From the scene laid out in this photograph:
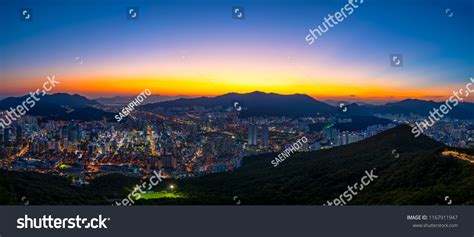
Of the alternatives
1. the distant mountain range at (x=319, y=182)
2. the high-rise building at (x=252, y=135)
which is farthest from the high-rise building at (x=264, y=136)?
the distant mountain range at (x=319, y=182)

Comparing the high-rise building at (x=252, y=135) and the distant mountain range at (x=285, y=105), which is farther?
the distant mountain range at (x=285, y=105)

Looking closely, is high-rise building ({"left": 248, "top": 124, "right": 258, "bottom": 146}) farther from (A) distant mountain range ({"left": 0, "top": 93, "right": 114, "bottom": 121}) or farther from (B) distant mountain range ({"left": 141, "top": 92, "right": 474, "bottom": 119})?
(A) distant mountain range ({"left": 0, "top": 93, "right": 114, "bottom": 121})

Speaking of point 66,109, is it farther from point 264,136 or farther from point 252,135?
point 264,136

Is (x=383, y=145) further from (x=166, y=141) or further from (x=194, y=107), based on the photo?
(x=194, y=107)

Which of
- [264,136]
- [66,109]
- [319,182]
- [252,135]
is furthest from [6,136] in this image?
[319,182]

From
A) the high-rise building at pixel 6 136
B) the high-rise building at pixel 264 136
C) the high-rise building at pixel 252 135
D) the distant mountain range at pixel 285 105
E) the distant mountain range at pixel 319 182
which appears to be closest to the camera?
the distant mountain range at pixel 319 182

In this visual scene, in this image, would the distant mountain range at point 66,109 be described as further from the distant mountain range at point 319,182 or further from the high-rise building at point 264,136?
the distant mountain range at point 319,182
